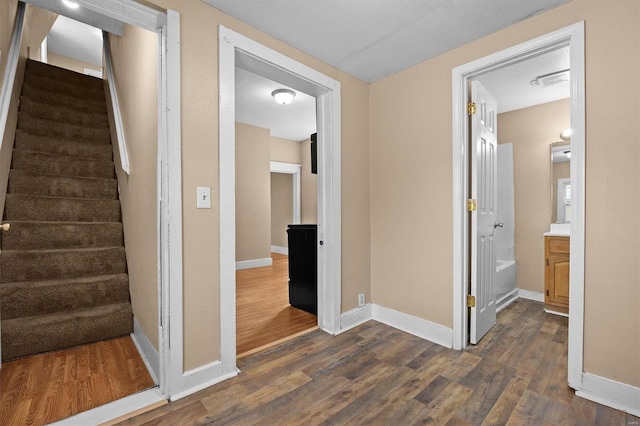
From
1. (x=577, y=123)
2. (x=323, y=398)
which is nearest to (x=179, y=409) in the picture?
(x=323, y=398)

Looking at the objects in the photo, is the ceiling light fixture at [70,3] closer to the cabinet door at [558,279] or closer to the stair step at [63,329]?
the stair step at [63,329]

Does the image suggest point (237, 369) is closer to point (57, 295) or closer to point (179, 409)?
point (179, 409)

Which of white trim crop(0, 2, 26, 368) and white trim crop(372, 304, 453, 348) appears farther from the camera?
white trim crop(372, 304, 453, 348)

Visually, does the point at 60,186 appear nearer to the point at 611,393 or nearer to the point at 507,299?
the point at 611,393

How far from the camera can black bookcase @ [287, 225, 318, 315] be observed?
2948 mm

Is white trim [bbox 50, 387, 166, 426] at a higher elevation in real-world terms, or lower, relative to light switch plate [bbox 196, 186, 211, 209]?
lower

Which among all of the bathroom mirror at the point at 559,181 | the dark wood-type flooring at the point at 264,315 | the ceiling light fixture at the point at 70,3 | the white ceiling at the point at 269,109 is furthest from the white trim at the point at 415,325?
the ceiling light fixture at the point at 70,3

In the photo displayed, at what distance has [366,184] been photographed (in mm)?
2766

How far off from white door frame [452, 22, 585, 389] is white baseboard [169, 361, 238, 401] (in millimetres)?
1705

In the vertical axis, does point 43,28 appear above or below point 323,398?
above

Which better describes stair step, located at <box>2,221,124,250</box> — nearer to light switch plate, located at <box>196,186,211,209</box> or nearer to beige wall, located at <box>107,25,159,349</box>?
beige wall, located at <box>107,25,159,349</box>

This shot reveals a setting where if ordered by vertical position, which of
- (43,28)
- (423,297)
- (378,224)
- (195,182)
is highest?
(43,28)

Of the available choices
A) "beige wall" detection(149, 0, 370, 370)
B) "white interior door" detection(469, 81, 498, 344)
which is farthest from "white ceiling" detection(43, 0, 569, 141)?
"white interior door" detection(469, 81, 498, 344)

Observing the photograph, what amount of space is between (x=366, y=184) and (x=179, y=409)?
7.11 ft
